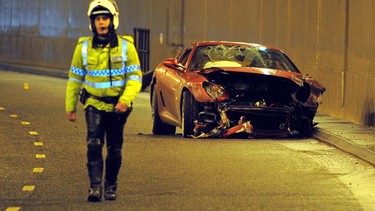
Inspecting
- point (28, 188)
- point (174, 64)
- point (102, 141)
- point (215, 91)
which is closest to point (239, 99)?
point (215, 91)

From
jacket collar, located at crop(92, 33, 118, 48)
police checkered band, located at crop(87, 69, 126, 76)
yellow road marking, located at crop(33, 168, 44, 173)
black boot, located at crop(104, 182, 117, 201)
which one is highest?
jacket collar, located at crop(92, 33, 118, 48)

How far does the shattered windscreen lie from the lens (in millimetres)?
18438

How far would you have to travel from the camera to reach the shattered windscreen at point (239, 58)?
18438 mm

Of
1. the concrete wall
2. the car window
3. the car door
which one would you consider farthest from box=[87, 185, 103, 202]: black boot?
the concrete wall

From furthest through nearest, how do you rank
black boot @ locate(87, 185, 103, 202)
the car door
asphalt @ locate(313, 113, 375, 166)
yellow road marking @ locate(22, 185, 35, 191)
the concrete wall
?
the concrete wall, the car door, asphalt @ locate(313, 113, 375, 166), yellow road marking @ locate(22, 185, 35, 191), black boot @ locate(87, 185, 103, 202)

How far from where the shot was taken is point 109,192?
11.5 meters

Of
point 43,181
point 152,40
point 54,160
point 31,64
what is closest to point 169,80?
point 54,160

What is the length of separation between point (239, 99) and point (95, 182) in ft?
21.8

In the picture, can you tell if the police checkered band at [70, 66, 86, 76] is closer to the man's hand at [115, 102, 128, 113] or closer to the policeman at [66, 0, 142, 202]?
the policeman at [66, 0, 142, 202]

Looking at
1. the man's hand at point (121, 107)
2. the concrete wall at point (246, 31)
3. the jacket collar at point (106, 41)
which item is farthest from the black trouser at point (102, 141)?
the concrete wall at point (246, 31)

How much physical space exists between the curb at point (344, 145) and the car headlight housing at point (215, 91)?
1.55m

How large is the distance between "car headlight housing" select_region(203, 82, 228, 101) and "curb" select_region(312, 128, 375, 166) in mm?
1551

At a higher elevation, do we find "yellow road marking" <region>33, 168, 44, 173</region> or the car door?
the car door

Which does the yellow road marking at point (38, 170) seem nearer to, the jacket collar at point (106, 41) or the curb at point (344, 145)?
the jacket collar at point (106, 41)
